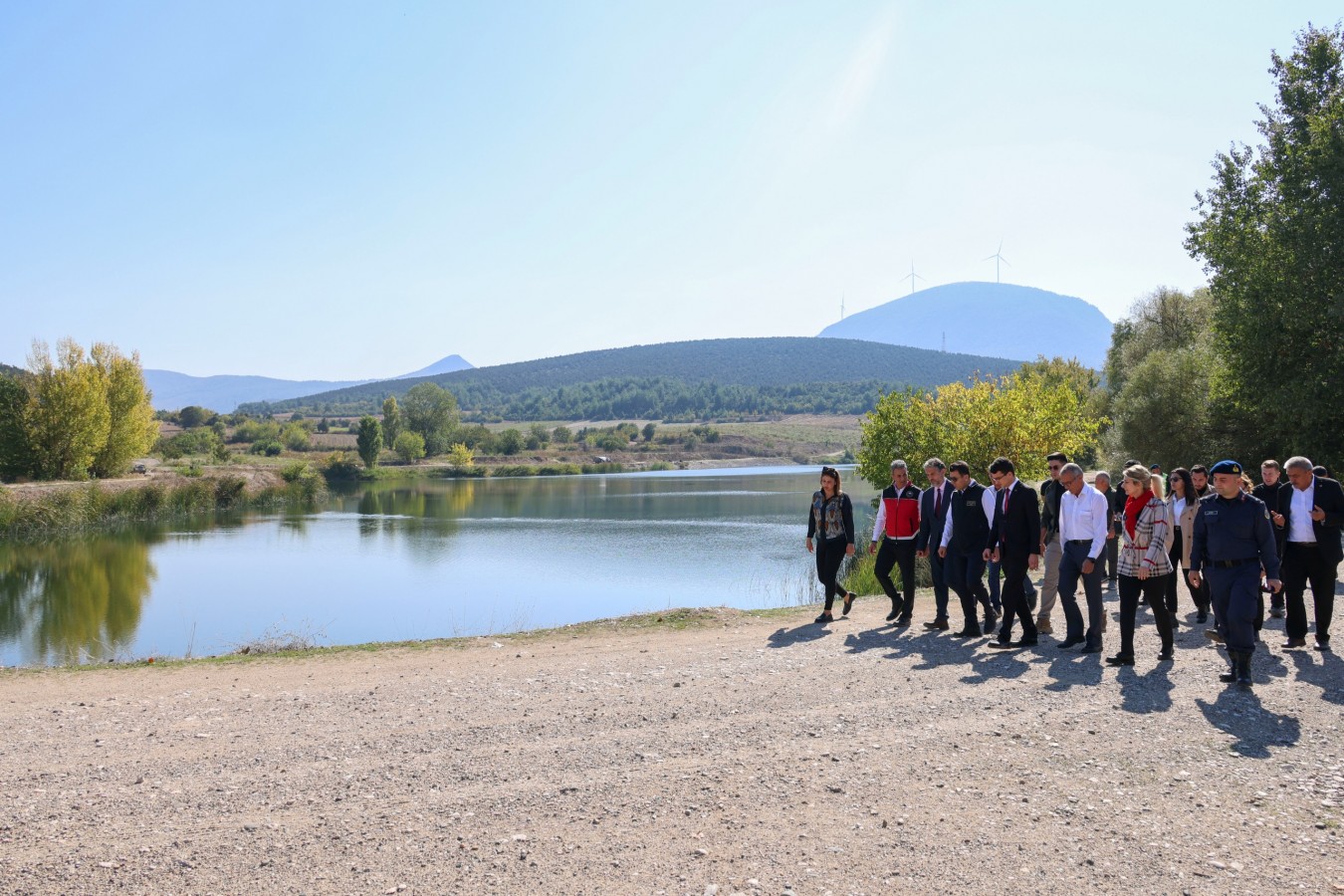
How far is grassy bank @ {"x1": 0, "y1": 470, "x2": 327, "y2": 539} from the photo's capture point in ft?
120

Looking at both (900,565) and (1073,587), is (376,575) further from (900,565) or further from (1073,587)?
(1073,587)

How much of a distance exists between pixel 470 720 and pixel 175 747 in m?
2.07

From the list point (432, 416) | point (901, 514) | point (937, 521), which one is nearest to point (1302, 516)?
point (937, 521)

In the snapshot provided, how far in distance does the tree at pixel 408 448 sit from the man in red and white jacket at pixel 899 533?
277 ft

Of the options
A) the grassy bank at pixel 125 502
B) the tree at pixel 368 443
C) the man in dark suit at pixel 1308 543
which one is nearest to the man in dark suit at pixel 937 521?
the man in dark suit at pixel 1308 543

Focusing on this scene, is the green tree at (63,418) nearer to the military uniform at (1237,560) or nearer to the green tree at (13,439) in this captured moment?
the green tree at (13,439)

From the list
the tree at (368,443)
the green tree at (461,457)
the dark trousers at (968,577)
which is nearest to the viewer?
the dark trousers at (968,577)

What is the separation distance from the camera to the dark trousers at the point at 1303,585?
8914 millimetres

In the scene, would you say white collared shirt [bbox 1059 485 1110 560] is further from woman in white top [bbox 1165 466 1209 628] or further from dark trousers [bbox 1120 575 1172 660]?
woman in white top [bbox 1165 466 1209 628]

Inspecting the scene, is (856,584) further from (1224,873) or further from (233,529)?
(233,529)

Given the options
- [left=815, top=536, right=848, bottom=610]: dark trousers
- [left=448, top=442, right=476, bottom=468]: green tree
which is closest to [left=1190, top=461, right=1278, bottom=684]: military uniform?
[left=815, top=536, right=848, bottom=610]: dark trousers

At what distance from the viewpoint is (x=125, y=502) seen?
42312 millimetres

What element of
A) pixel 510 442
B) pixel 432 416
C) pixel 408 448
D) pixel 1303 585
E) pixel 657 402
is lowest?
pixel 1303 585

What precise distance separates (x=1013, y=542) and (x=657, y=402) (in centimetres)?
16620
